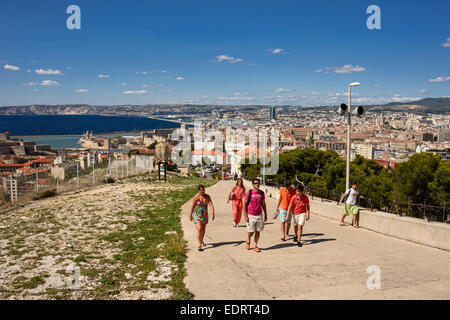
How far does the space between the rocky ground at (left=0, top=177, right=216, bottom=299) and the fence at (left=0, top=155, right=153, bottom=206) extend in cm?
295

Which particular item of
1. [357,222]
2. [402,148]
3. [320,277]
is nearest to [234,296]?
[320,277]

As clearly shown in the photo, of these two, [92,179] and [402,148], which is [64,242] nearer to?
[92,179]

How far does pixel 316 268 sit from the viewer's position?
5.62m

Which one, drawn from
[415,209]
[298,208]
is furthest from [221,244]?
[415,209]

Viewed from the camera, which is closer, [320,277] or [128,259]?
[320,277]

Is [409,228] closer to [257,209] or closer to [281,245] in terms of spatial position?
[281,245]

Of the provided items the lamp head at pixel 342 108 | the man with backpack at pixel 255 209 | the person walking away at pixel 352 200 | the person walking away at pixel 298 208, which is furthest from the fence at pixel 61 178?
the lamp head at pixel 342 108

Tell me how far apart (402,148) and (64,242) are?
182m

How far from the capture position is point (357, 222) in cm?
915

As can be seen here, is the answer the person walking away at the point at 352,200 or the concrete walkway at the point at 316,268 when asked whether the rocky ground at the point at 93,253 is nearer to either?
the concrete walkway at the point at 316,268

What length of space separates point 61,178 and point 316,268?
15136mm

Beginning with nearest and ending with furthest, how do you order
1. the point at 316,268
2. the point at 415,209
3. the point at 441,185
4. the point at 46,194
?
the point at 316,268 → the point at 415,209 → the point at 46,194 → the point at 441,185
